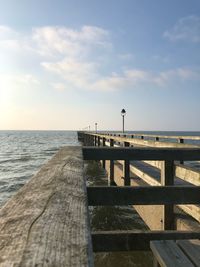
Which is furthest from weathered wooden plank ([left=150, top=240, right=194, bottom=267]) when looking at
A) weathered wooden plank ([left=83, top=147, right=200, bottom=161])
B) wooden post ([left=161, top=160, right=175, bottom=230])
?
wooden post ([left=161, top=160, right=175, bottom=230])

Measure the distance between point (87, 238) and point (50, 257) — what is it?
19 cm

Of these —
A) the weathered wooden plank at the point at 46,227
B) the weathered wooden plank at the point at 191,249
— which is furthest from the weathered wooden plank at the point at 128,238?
the weathered wooden plank at the point at 46,227

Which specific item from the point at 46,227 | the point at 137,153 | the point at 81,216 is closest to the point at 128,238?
the point at 137,153

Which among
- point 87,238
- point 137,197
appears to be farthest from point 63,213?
point 137,197

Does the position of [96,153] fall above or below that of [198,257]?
above

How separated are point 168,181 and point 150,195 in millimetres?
1280

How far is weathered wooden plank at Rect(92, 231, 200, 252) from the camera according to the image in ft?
9.42

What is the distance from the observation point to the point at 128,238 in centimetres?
290

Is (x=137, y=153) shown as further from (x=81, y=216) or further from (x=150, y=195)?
(x=81, y=216)

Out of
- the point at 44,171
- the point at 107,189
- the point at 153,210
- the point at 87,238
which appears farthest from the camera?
the point at 153,210

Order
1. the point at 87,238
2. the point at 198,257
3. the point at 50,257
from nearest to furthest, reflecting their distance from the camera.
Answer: the point at 50,257
the point at 87,238
the point at 198,257

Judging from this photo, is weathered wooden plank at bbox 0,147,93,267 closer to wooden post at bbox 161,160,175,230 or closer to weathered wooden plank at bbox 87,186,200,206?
weathered wooden plank at bbox 87,186,200,206

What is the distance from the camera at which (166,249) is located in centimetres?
263

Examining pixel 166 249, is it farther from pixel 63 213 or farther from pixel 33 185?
pixel 63 213
